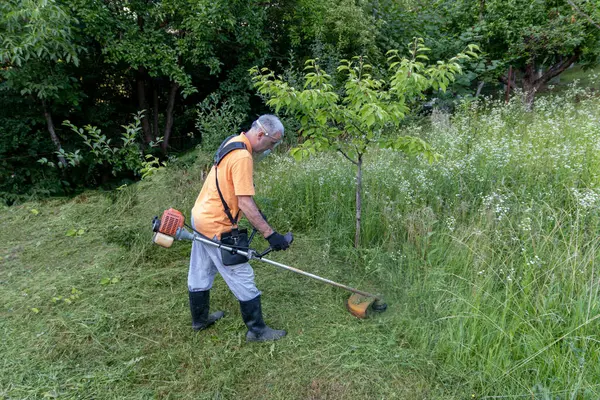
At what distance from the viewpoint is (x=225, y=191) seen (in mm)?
2711

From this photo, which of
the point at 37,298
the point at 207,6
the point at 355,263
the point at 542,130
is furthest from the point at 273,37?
the point at 37,298

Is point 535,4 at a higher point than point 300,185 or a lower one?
higher

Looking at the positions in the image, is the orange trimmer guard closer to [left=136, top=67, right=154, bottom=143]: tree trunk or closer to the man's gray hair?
the man's gray hair

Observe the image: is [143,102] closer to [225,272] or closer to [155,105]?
[155,105]

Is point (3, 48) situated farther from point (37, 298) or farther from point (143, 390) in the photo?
point (143, 390)

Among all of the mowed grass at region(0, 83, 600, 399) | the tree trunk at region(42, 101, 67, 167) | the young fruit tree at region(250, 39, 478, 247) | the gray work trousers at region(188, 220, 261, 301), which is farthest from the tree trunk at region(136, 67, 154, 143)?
the gray work trousers at region(188, 220, 261, 301)

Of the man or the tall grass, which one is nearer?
Answer: the tall grass

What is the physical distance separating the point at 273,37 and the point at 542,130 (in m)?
5.72

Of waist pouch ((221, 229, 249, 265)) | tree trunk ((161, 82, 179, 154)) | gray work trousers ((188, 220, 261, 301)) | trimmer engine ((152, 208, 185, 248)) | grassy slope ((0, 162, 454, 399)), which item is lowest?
grassy slope ((0, 162, 454, 399))

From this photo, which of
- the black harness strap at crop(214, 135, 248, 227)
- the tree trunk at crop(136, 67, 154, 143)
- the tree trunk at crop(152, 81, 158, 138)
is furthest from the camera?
the tree trunk at crop(152, 81, 158, 138)


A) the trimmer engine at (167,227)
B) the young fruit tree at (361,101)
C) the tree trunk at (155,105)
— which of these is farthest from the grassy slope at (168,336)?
the tree trunk at (155,105)

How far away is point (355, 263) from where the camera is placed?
12.6 ft

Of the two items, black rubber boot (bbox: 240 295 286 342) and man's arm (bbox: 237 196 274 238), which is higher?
man's arm (bbox: 237 196 274 238)

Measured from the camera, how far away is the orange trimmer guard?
311cm
